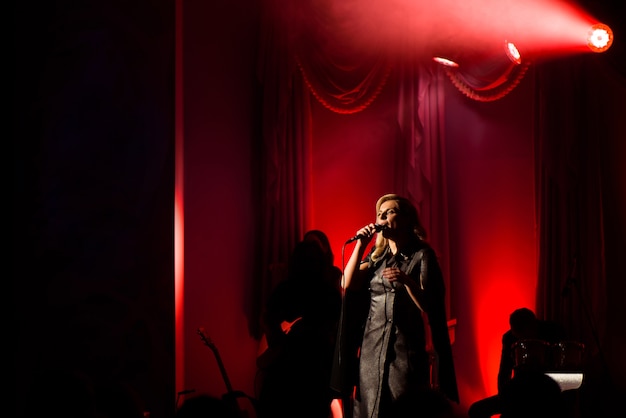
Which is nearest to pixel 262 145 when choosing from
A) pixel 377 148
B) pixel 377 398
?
pixel 377 148

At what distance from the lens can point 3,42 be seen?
15.1 feet

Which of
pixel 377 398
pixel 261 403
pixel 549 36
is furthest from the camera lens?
pixel 549 36

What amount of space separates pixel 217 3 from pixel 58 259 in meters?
2.57

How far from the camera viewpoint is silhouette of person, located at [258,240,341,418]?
4.35 metres

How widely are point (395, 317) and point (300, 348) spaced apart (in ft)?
3.53

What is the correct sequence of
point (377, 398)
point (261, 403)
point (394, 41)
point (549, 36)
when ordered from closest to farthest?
point (377, 398) < point (261, 403) < point (549, 36) < point (394, 41)

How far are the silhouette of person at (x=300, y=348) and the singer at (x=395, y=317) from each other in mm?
642

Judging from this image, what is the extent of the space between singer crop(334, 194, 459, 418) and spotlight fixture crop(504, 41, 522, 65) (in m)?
2.29

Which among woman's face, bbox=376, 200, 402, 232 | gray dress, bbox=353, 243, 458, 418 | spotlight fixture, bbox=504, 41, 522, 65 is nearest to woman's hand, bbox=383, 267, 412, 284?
gray dress, bbox=353, 243, 458, 418

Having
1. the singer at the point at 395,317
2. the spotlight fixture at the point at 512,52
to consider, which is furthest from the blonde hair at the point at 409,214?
the spotlight fixture at the point at 512,52

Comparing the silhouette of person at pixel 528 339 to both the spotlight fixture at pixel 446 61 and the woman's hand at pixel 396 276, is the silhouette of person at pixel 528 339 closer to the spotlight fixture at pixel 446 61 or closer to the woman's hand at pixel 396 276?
the woman's hand at pixel 396 276

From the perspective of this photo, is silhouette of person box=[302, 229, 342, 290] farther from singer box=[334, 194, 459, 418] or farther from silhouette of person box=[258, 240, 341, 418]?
singer box=[334, 194, 459, 418]

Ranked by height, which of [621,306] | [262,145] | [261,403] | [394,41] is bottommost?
[261,403]

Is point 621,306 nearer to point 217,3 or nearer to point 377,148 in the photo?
point 377,148
